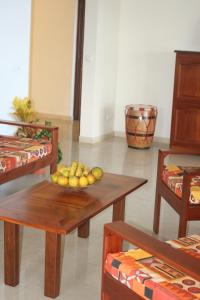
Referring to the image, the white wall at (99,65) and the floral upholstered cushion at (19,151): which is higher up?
the white wall at (99,65)

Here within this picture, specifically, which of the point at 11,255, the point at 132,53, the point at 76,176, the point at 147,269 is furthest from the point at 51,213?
the point at 132,53

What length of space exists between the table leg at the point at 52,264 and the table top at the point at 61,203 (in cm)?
10

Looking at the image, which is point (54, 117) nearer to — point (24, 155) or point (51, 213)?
point (24, 155)

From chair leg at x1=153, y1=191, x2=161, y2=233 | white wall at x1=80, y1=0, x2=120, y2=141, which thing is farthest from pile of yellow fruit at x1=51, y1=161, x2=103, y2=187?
white wall at x1=80, y1=0, x2=120, y2=141

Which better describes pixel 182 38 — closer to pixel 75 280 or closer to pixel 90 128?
pixel 90 128

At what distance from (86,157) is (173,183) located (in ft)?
9.06

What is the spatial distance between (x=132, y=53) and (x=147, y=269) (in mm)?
5294

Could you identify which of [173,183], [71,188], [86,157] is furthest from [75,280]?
[86,157]

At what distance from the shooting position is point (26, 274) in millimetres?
2953

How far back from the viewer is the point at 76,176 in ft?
10.2

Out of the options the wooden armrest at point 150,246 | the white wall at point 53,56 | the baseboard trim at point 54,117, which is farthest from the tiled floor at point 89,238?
the white wall at point 53,56

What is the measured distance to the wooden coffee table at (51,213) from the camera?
2.60 meters

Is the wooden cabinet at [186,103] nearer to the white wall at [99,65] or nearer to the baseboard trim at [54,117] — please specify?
the white wall at [99,65]

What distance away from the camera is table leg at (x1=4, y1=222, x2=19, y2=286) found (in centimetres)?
278
